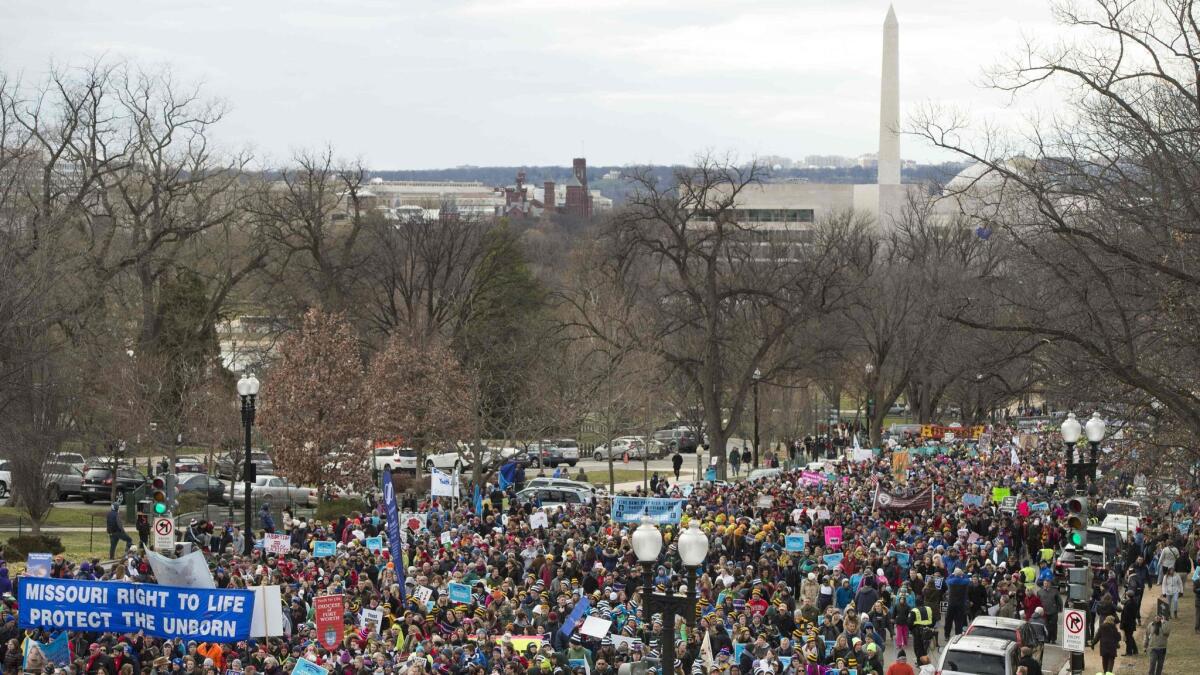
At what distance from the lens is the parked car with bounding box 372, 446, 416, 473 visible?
54.6m

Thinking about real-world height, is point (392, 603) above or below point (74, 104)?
below

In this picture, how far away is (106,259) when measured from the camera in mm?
54094

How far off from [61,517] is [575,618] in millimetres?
24933

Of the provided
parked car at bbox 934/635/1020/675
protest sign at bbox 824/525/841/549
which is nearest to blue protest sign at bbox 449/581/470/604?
parked car at bbox 934/635/1020/675

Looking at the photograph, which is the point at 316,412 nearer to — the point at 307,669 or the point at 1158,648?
the point at 307,669

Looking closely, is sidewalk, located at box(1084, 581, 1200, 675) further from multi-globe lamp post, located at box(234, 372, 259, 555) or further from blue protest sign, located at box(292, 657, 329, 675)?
multi-globe lamp post, located at box(234, 372, 259, 555)

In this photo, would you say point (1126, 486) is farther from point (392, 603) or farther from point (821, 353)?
point (392, 603)

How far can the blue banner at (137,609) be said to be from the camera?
2066 centimetres

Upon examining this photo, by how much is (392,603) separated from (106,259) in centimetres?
3365

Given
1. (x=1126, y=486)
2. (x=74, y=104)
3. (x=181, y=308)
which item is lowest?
(x=1126, y=486)

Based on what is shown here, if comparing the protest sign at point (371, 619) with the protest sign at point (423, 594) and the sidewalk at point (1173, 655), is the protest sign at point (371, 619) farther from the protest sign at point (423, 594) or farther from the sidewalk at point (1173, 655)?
the sidewalk at point (1173, 655)

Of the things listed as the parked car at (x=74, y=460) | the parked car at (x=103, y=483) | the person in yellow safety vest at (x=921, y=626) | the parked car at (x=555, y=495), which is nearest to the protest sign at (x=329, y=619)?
the person in yellow safety vest at (x=921, y=626)

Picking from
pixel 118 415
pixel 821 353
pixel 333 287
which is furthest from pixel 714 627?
pixel 333 287

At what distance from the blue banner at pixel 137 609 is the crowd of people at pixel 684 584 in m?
0.33
